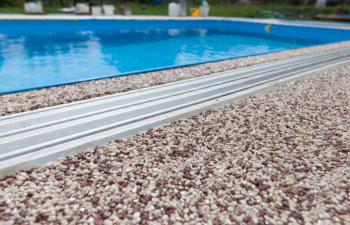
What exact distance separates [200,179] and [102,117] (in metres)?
1.05

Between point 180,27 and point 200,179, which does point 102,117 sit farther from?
point 180,27

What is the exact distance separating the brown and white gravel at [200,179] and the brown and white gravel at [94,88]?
944mm

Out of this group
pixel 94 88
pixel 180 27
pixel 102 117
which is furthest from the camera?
pixel 180 27

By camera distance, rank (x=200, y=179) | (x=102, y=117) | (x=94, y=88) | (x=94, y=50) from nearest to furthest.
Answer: (x=200, y=179) → (x=102, y=117) → (x=94, y=88) → (x=94, y=50)

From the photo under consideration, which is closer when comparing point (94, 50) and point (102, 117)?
point (102, 117)

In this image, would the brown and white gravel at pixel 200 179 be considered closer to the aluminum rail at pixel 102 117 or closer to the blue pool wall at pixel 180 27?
the aluminum rail at pixel 102 117

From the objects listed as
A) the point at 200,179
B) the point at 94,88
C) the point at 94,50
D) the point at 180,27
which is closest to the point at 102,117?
the point at 94,88

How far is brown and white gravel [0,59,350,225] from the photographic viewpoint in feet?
3.75

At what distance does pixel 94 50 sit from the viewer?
5477 millimetres

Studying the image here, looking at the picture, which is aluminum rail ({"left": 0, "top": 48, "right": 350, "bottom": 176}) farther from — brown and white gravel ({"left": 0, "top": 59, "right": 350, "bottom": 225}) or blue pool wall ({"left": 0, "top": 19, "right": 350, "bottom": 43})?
blue pool wall ({"left": 0, "top": 19, "right": 350, "bottom": 43})

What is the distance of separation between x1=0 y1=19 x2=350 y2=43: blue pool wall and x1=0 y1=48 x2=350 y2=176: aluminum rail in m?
7.03

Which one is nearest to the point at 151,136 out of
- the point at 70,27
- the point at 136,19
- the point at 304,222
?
the point at 304,222

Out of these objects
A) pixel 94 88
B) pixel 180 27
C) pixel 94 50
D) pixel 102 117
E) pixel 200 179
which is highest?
pixel 180 27

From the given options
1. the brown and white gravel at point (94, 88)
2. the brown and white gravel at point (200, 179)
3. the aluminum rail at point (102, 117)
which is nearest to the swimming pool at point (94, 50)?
the brown and white gravel at point (94, 88)
